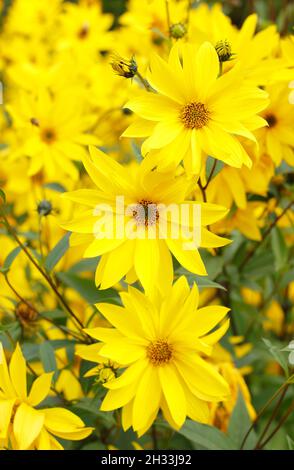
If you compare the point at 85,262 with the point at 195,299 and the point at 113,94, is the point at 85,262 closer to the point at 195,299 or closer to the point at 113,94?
the point at 195,299

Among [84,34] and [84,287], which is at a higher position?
[84,34]

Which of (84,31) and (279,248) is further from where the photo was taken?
(84,31)

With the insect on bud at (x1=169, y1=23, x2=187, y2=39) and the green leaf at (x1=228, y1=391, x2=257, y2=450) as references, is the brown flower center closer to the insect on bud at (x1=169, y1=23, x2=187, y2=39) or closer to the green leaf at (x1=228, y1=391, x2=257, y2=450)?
the insect on bud at (x1=169, y1=23, x2=187, y2=39)

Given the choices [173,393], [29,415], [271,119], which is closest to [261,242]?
[271,119]

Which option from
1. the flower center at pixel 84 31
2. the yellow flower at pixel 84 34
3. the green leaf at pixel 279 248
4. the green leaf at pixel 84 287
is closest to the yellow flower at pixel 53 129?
the green leaf at pixel 84 287

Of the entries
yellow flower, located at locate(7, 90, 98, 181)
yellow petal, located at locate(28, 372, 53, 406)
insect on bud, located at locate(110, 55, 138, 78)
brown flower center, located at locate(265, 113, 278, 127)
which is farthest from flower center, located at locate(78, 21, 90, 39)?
yellow petal, located at locate(28, 372, 53, 406)

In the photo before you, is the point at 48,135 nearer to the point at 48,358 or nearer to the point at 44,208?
the point at 44,208

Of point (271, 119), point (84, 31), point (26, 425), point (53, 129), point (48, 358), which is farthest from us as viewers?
point (84, 31)

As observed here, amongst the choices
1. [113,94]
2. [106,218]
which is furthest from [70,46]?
[106,218]
